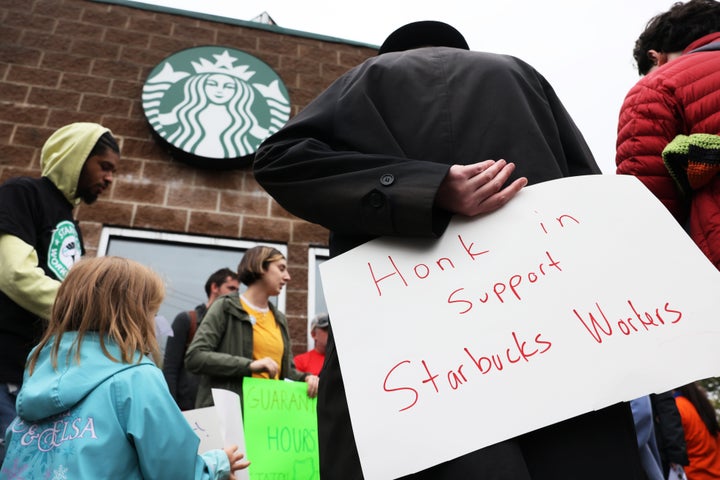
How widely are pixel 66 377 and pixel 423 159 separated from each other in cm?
116

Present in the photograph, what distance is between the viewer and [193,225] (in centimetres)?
486

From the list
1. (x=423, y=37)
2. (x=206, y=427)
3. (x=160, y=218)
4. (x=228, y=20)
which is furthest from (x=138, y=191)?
(x=423, y=37)

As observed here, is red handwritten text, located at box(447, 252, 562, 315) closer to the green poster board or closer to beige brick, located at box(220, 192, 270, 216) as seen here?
the green poster board

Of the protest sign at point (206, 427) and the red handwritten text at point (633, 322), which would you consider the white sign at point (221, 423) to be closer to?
the protest sign at point (206, 427)

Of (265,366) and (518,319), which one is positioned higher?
(265,366)

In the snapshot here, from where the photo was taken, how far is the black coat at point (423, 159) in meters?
0.89

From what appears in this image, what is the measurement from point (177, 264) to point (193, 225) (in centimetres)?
38

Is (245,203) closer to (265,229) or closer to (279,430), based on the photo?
(265,229)

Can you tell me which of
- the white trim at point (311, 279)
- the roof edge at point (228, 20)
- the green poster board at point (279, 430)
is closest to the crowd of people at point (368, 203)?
the green poster board at point (279, 430)

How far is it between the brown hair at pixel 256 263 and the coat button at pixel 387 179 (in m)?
2.50

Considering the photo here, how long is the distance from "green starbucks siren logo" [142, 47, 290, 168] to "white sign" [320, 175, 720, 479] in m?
4.29

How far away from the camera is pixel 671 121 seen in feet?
5.20

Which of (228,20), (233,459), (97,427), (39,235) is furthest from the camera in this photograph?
(228,20)

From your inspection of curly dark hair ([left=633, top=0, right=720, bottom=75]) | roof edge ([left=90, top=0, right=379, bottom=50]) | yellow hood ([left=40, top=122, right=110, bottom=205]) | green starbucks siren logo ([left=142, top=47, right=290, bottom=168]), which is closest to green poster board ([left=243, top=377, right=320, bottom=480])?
yellow hood ([left=40, top=122, right=110, bottom=205])
